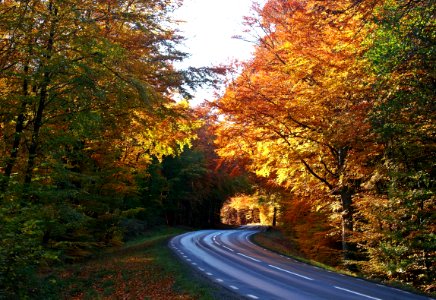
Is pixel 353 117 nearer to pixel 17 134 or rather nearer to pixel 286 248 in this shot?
pixel 17 134

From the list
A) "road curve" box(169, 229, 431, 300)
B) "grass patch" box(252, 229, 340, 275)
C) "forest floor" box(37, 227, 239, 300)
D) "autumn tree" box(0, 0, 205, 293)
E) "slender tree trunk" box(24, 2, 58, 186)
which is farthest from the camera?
"grass patch" box(252, 229, 340, 275)

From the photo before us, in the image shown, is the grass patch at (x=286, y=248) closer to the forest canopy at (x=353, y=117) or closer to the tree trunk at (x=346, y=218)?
the tree trunk at (x=346, y=218)

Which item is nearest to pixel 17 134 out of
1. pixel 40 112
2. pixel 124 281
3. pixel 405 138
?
pixel 40 112

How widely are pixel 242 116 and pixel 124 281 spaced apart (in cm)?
843

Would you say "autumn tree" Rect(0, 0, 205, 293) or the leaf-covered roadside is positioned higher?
"autumn tree" Rect(0, 0, 205, 293)

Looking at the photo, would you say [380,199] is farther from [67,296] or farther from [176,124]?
[67,296]

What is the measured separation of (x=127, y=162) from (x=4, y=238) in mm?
12087

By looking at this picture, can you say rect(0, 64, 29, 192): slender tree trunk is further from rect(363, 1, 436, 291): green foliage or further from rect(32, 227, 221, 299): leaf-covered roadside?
rect(363, 1, 436, 291): green foliage

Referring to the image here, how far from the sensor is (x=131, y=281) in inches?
534

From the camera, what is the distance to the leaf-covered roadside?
1138 centimetres

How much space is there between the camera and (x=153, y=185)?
41812 millimetres

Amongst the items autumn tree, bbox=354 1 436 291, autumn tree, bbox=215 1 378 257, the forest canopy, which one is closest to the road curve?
autumn tree, bbox=354 1 436 291

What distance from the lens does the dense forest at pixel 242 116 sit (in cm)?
1011

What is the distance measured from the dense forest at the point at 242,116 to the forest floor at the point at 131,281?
1.10 metres
